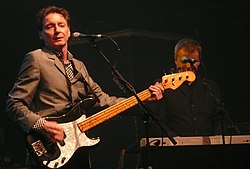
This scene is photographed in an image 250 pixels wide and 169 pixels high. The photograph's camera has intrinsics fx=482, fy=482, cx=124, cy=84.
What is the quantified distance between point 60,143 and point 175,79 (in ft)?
3.59

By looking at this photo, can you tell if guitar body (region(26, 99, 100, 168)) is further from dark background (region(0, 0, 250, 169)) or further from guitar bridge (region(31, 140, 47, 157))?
dark background (region(0, 0, 250, 169))

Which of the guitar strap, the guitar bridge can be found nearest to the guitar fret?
the guitar strap

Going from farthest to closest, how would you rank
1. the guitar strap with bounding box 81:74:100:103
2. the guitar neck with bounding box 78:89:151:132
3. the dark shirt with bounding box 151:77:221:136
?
1. the dark shirt with bounding box 151:77:221:136
2. the guitar strap with bounding box 81:74:100:103
3. the guitar neck with bounding box 78:89:151:132

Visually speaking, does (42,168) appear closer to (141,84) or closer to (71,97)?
(71,97)

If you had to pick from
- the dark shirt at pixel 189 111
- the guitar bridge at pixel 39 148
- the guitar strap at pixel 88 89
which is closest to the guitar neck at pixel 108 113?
the guitar strap at pixel 88 89

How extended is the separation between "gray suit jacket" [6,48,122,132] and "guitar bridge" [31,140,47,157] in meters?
0.13

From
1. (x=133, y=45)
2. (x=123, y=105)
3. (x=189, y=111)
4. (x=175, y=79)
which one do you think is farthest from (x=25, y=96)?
(x=133, y=45)

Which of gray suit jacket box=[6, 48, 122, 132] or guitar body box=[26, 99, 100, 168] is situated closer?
guitar body box=[26, 99, 100, 168]

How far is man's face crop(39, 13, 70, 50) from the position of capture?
364 centimetres

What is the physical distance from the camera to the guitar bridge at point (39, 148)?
10.8 feet

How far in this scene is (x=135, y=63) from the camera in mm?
6395

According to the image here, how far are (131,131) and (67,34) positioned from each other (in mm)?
2726

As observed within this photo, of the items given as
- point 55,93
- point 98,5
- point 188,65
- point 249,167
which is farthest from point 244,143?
point 98,5

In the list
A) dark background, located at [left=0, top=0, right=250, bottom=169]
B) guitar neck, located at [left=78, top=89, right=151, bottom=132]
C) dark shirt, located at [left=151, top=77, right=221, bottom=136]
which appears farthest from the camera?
dark background, located at [left=0, top=0, right=250, bottom=169]
